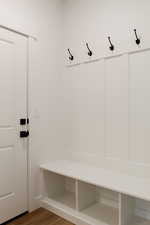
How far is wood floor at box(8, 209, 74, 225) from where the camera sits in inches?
87.7

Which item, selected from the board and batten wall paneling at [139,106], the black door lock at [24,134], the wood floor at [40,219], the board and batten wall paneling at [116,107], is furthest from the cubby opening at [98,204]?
the black door lock at [24,134]

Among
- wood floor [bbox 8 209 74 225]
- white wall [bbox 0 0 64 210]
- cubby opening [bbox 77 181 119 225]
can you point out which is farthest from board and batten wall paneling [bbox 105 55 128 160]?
wood floor [bbox 8 209 74 225]

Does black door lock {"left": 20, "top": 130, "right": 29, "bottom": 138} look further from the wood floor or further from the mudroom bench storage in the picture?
the wood floor

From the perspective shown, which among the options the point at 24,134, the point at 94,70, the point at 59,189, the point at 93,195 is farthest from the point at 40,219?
the point at 94,70

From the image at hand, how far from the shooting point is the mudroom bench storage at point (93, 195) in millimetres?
1914

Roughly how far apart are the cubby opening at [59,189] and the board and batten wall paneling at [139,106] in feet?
3.44

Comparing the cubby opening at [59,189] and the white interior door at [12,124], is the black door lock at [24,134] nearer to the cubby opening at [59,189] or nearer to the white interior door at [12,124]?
the white interior door at [12,124]

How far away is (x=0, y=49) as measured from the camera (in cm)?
218

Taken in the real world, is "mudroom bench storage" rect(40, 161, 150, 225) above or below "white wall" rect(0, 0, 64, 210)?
below

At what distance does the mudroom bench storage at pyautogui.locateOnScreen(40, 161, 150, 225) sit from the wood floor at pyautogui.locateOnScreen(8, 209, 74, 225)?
68 millimetres

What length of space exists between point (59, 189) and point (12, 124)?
1217 mm

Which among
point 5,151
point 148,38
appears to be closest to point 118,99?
point 148,38

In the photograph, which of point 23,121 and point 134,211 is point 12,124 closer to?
point 23,121

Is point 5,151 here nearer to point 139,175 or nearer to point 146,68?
point 139,175
